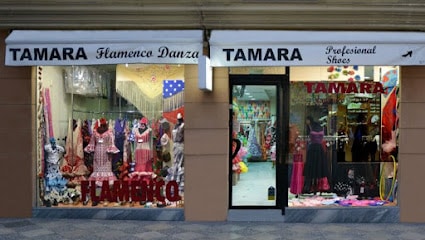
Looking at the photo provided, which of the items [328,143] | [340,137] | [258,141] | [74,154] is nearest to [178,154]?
[258,141]

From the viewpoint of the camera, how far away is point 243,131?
7.90 metres

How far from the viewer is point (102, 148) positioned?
8.07m

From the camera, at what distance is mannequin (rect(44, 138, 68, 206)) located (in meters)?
7.90

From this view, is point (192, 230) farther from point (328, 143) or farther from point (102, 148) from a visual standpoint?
point (328, 143)

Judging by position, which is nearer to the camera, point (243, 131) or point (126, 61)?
point (126, 61)

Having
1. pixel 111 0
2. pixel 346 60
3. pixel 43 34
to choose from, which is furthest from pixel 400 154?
pixel 43 34

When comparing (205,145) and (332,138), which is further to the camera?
(332,138)

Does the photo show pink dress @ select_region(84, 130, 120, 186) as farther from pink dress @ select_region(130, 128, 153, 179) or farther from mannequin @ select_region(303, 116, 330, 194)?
mannequin @ select_region(303, 116, 330, 194)

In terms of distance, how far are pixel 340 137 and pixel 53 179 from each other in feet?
17.0

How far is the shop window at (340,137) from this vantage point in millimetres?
7875

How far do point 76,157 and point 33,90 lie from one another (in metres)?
1.40

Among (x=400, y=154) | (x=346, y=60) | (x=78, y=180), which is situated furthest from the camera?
(x=78, y=180)

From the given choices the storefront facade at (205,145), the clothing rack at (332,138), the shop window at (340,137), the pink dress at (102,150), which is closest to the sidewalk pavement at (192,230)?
the storefront facade at (205,145)

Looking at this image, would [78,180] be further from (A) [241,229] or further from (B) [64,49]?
(A) [241,229]
